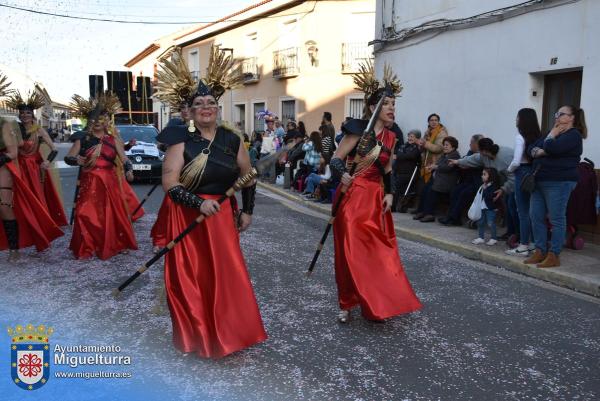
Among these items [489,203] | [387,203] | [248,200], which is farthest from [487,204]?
[248,200]

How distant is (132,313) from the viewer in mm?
4922

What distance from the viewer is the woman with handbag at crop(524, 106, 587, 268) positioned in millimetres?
6320

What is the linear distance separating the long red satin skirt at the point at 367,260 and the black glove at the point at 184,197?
1443mm

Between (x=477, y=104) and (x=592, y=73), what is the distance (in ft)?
7.78

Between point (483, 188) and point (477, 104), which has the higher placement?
point (477, 104)

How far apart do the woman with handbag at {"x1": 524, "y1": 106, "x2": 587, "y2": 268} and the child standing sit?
3.57 ft

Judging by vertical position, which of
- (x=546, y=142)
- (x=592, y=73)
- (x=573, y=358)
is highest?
(x=592, y=73)

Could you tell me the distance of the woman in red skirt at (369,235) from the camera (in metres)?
4.64

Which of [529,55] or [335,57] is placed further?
[335,57]

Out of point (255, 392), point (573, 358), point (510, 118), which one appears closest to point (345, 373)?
point (255, 392)

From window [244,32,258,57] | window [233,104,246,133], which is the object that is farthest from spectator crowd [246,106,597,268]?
window [233,104,246,133]

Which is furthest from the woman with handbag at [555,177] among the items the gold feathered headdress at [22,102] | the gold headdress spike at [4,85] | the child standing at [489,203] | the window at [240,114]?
the window at [240,114]

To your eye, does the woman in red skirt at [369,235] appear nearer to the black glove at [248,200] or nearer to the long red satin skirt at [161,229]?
the black glove at [248,200]

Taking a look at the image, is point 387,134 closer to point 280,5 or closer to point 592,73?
point 592,73
